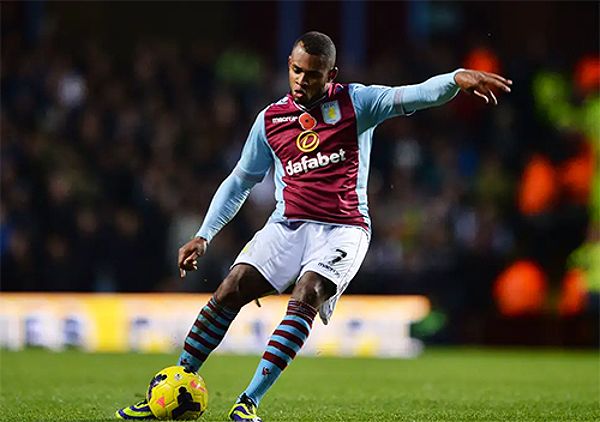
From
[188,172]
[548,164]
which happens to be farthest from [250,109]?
[548,164]

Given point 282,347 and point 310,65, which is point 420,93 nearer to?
point 310,65

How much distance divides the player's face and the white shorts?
0.67 meters

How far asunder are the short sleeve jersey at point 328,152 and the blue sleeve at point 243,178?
0.11 m

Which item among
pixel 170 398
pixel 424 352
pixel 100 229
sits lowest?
pixel 424 352

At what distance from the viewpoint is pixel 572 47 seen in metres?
20.2

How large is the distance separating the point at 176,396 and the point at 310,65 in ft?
5.82

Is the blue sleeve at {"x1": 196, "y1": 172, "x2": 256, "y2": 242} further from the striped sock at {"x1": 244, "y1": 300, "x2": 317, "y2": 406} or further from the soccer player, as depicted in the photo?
the striped sock at {"x1": 244, "y1": 300, "x2": 317, "y2": 406}

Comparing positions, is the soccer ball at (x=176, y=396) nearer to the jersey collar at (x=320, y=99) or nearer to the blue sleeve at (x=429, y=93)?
the jersey collar at (x=320, y=99)

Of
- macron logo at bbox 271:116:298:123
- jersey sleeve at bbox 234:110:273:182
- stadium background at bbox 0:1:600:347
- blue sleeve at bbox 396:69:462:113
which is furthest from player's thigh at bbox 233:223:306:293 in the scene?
stadium background at bbox 0:1:600:347

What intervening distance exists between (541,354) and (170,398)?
30.3 ft

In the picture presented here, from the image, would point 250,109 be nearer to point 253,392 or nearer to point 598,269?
point 598,269

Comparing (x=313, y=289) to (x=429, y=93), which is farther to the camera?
(x=313, y=289)

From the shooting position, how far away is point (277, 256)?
21.7ft

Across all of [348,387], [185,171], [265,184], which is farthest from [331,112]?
[185,171]
